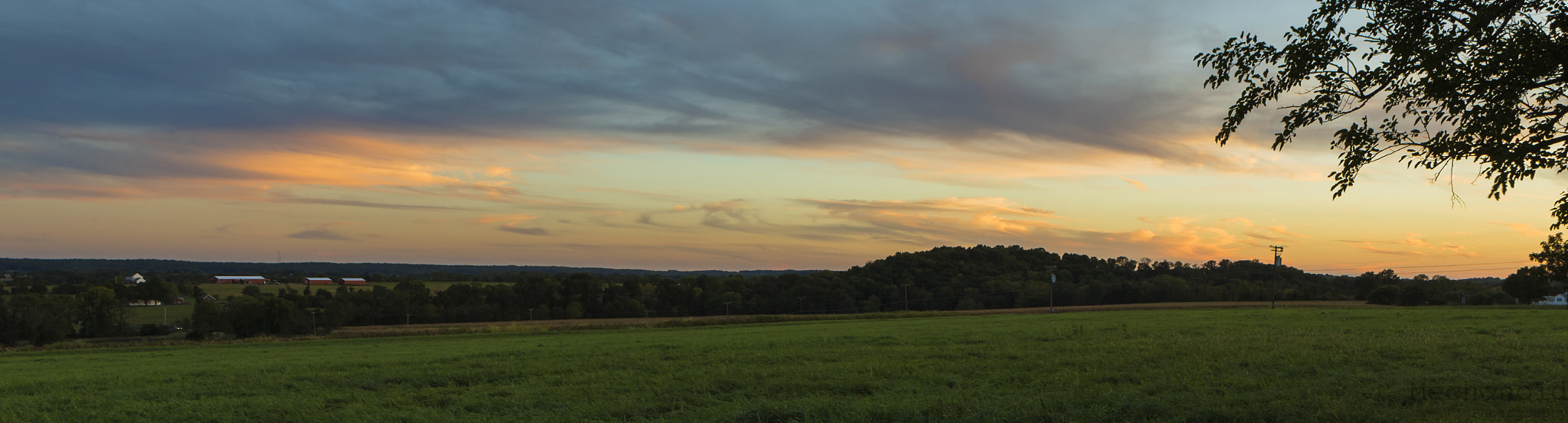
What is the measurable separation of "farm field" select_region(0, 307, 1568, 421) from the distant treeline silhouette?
81.7 m

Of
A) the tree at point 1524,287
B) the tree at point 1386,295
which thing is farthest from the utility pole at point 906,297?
the tree at point 1524,287

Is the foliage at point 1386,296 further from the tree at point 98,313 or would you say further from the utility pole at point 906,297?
the tree at point 98,313

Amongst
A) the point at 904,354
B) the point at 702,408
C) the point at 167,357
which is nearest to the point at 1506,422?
the point at 702,408

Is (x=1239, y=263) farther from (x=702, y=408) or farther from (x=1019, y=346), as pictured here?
(x=702, y=408)

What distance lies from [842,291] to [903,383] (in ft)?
358

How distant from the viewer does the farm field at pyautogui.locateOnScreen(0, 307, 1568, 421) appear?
11.0 metres

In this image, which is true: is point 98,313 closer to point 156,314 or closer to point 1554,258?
point 156,314

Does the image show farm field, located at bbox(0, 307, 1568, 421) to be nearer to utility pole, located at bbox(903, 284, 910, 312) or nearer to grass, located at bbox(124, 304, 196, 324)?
utility pole, located at bbox(903, 284, 910, 312)

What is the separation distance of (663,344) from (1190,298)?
108419 mm

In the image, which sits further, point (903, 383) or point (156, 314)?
point (156, 314)

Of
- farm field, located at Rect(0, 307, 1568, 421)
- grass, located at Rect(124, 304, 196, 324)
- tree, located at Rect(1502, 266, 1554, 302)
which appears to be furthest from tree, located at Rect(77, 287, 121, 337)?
tree, located at Rect(1502, 266, 1554, 302)

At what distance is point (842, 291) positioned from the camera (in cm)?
12281

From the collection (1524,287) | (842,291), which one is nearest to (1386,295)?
(1524,287)

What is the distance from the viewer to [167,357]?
32.9 meters
